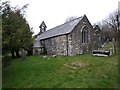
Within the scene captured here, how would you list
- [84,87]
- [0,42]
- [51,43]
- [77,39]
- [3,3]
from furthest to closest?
[51,43] < [77,39] < [3,3] < [0,42] < [84,87]

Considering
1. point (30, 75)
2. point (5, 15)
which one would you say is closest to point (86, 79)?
point (30, 75)

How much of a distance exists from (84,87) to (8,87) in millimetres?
6005

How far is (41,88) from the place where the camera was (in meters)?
15.5

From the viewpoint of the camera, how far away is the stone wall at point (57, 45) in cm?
4166

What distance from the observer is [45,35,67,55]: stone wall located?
41.7 metres

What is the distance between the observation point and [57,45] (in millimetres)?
44781

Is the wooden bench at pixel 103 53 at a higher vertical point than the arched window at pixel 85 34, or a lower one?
lower

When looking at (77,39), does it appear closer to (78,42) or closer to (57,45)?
(78,42)

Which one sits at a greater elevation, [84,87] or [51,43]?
[51,43]

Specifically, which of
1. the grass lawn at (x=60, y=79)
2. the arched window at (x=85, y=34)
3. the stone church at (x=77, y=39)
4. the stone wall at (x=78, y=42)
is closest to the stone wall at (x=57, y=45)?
the stone church at (x=77, y=39)

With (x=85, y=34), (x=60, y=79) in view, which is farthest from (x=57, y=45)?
(x=60, y=79)

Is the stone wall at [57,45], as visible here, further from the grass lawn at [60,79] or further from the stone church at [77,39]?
the grass lawn at [60,79]

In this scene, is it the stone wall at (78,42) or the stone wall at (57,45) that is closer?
the stone wall at (78,42)

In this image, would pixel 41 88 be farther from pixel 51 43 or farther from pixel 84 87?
pixel 51 43
